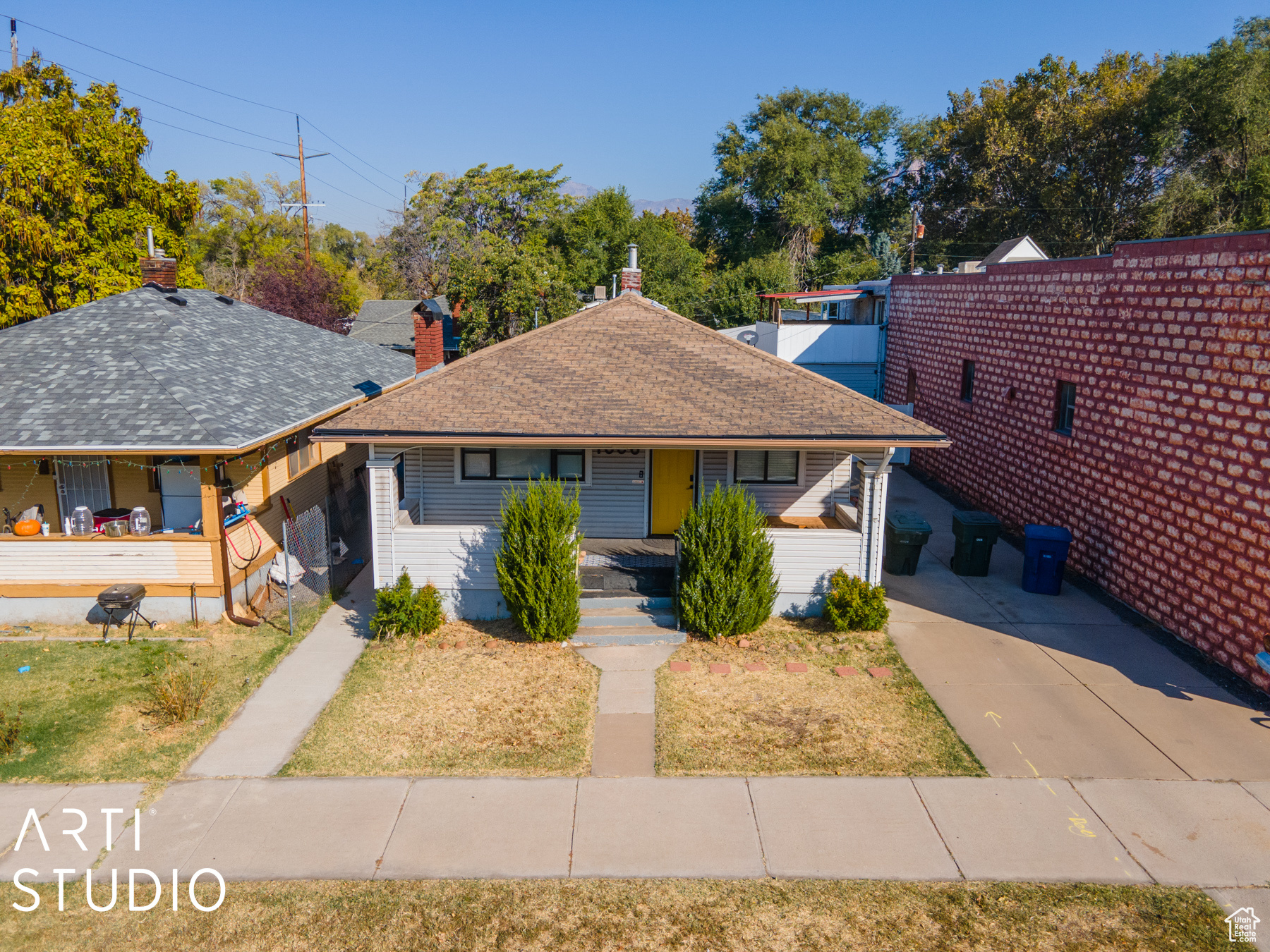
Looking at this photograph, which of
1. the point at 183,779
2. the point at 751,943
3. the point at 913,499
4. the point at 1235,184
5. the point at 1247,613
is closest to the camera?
the point at 751,943

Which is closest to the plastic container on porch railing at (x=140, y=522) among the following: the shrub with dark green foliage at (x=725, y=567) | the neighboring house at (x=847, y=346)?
the shrub with dark green foliage at (x=725, y=567)

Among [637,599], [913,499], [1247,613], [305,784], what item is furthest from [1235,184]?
[305,784]

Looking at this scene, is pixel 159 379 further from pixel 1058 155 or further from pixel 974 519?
pixel 1058 155

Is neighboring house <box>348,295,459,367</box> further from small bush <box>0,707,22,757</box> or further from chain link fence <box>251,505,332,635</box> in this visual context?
small bush <box>0,707,22,757</box>

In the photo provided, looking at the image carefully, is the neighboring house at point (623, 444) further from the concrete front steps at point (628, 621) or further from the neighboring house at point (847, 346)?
the neighboring house at point (847, 346)

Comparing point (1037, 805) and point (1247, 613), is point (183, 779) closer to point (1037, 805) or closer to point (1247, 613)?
point (1037, 805)
